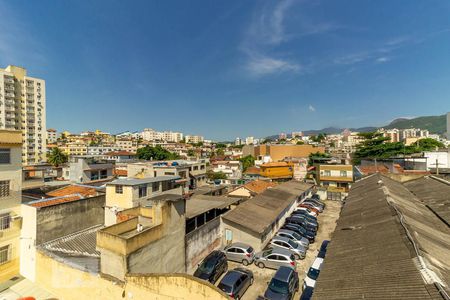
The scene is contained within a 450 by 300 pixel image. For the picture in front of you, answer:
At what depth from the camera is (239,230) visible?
18406 millimetres

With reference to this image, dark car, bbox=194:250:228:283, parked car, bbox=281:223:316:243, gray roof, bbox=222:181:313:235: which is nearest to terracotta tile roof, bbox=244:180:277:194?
gray roof, bbox=222:181:313:235

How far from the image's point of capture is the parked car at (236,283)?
477 inches

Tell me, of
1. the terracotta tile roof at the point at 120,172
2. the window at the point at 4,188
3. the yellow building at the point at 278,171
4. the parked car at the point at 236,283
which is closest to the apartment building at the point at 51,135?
the terracotta tile roof at the point at 120,172

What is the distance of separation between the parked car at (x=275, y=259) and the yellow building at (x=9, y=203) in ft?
50.8

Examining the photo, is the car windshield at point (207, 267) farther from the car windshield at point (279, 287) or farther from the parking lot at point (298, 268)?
the car windshield at point (279, 287)

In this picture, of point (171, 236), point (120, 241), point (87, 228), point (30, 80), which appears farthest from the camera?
point (30, 80)

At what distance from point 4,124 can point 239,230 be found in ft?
281

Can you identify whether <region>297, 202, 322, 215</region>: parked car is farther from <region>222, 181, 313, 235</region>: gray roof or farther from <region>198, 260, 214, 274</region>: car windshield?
<region>198, 260, 214, 274</region>: car windshield

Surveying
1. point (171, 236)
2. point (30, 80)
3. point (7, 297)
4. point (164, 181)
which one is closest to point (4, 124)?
point (30, 80)

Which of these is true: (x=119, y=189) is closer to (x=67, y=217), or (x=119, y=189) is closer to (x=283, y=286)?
(x=67, y=217)

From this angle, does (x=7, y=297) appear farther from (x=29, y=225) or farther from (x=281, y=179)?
(x=281, y=179)

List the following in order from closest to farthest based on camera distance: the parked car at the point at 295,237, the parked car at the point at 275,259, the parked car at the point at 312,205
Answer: the parked car at the point at 275,259 → the parked car at the point at 295,237 → the parked car at the point at 312,205

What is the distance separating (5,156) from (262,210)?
1940cm

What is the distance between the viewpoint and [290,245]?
701 inches
